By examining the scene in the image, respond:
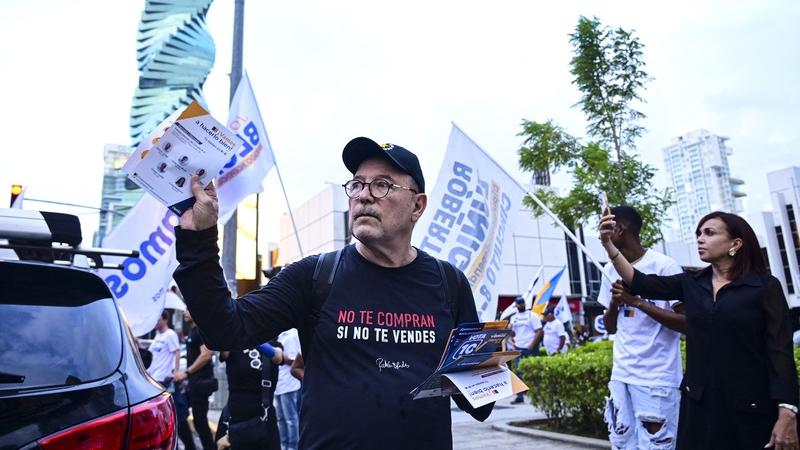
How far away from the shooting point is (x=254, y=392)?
17.9 feet

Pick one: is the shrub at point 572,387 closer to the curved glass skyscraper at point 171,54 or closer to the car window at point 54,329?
the car window at point 54,329

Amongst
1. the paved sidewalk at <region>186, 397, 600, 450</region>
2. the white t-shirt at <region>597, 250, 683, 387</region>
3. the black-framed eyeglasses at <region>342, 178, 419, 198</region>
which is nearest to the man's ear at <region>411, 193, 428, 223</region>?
the black-framed eyeglasses at <region>342, 178, 419, 198</region>

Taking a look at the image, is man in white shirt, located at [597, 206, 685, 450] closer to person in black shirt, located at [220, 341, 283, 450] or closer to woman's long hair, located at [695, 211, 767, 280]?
woman's long hair, located at [695, 211, 767, 280]

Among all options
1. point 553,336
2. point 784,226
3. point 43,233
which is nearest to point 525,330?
point 553,336

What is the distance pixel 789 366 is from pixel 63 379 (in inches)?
128

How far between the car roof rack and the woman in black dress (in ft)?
11.2

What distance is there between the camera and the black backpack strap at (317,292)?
2080 millimetres

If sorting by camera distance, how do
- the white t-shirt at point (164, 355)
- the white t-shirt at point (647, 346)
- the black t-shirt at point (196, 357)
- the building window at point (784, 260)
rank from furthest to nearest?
the building window at point (784, 260) → the white t-shirt at point (164, 355) → the black t-shirt at point (196, 357) → the white t-shirt at point (647, 346)

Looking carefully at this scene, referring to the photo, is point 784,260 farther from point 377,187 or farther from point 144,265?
point 377,187

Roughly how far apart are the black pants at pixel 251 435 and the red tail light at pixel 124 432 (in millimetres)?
3121

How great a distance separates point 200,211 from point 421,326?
83 cm

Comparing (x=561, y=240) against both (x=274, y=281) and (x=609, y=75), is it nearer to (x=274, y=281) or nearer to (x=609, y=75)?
(x=609, y=75)

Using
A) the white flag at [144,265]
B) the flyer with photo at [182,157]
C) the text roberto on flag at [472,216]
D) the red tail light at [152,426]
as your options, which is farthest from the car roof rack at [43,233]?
Answer: the white flag at [144,265]
